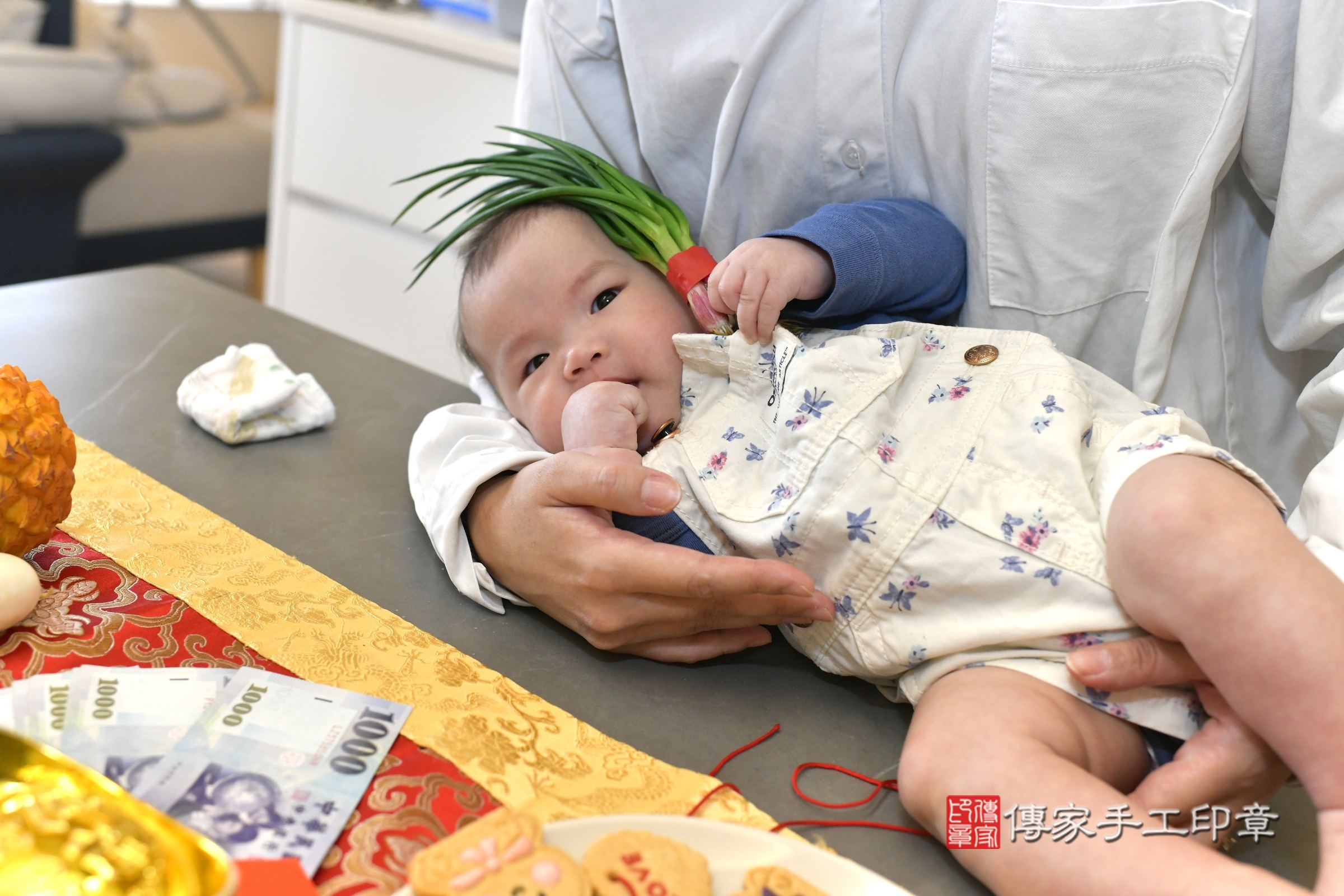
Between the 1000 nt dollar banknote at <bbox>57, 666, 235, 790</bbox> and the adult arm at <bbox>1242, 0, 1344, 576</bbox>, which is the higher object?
the adult arm at <bbox>1242, 0, 1344, 576</bbox>

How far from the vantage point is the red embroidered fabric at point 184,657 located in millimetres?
633

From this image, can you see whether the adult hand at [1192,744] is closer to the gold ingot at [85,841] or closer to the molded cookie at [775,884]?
the molded cookie at [775,884]

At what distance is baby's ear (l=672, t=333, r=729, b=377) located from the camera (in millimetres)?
986

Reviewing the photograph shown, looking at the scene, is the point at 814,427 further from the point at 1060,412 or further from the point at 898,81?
the point at 898,81

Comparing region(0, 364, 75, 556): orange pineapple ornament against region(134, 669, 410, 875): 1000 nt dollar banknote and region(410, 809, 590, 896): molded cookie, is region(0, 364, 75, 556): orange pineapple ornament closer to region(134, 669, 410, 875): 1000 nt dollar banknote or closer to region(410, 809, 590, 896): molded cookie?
region(134, 669, 410, 875): 1000 nt dollar banknote

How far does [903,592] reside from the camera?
2.68ft

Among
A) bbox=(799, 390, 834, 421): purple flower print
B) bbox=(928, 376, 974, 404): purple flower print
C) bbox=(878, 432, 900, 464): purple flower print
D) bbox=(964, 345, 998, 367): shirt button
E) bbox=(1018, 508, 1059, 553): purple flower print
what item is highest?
bbox=(964, 345, 998, 367): shirt button

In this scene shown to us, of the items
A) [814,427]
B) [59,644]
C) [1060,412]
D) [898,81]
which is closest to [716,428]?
[814,427]

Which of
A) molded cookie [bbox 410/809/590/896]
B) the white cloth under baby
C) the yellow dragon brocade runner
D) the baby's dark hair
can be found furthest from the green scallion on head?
molded cookie [bbox 410/809/590/896]

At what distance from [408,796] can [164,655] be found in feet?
0.80

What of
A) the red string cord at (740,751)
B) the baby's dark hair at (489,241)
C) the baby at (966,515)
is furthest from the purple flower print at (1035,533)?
the baby's dark hair at (489,241)

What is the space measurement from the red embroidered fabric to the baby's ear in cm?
45

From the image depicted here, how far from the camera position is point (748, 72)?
1.10m

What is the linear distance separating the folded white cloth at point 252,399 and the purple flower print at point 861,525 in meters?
0.68
